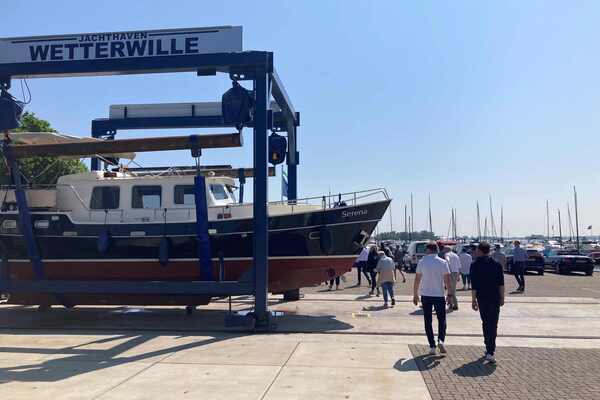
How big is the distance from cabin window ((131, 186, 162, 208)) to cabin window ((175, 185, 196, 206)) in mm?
424

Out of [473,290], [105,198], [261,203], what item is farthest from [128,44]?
[473,290]

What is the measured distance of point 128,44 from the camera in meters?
10.1

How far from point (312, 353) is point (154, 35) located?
6684 millimetres

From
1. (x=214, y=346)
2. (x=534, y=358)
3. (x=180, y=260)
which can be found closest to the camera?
(x=534, y=358)

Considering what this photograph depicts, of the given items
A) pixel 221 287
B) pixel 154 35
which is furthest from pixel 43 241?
pixel 154 35

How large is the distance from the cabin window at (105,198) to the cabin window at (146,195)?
43 centimetres

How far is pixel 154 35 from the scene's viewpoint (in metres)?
10.1

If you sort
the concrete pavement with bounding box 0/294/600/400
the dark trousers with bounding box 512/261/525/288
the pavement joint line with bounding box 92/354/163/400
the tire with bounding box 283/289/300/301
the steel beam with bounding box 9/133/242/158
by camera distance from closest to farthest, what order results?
the pavement joint line with bounding box 92/354/163/400, the concrete pavement with bounding box 0/294/600/400, the steel beam with bounding box 9/133/242/158, the tire with bounding box 283/289/300/301, the dark trousers with bounding box 512/261/525/288

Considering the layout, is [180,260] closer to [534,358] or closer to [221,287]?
[221,287]

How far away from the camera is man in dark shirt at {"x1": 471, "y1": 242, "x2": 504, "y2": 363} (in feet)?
23.5

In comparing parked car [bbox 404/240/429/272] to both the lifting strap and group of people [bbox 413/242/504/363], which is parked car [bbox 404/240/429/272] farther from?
group of people [bbox 413/242/504/363]

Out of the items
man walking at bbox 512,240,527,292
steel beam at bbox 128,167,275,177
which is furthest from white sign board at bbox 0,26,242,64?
man walking at bbox 512,240,527,292

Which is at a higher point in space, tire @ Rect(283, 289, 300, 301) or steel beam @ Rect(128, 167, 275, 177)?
steel beam @ Rect(128, 167, 275, 177)

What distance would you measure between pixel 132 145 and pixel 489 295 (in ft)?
24.3
